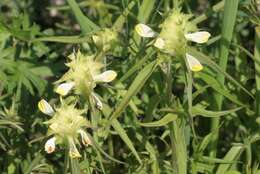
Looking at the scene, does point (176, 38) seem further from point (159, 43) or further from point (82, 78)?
point (82, 78)

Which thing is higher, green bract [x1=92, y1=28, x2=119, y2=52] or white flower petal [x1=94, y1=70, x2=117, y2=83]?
green bract [x1=92, y1=28, x2=119, y2=52]

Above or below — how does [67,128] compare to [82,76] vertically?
below

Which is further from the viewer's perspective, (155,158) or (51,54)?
(51,54)

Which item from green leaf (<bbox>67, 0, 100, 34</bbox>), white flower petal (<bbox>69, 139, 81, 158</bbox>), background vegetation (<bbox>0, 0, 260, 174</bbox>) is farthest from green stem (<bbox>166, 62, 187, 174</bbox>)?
green leaf (<bbox>67, 0, 100, 34</bbox>)

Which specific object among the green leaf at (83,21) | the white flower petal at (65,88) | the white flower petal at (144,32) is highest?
the green leaf at (83,21)

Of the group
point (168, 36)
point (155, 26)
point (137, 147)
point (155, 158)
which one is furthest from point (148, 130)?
point (168, 36)

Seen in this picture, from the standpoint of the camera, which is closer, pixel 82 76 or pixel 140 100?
pixel 82 76

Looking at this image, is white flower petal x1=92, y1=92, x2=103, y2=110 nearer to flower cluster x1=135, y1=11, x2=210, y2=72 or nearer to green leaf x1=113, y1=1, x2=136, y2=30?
flower cluster x1=135, y1=11, x2=210, y2=72

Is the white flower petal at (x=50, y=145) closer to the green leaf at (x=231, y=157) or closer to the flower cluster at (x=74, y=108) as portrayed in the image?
the flower cluster at (x=74, y=108)

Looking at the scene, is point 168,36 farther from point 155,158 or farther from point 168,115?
point 155,158

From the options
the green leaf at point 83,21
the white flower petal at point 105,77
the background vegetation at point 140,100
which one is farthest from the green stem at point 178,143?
the green leaf at point 83,21

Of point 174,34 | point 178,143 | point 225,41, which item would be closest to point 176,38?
point 174,34
